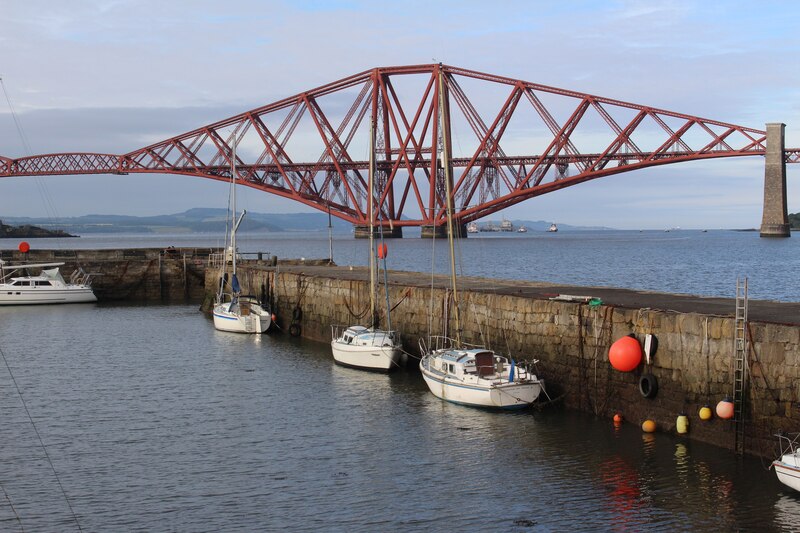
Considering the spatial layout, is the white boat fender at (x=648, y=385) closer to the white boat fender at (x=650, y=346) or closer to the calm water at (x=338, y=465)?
the white boat fender at (x=650, y=346)

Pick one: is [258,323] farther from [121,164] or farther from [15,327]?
[121,164]

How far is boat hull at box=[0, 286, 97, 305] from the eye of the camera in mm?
50625

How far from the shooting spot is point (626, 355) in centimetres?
1958

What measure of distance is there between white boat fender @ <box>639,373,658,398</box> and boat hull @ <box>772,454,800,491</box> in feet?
12.6

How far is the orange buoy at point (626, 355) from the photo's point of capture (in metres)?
19.6

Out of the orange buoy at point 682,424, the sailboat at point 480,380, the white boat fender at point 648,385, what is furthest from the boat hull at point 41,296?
the orange buoy at point 682,424

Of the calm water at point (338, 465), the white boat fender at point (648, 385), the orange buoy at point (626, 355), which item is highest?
the orange buoy at point (626, 355)

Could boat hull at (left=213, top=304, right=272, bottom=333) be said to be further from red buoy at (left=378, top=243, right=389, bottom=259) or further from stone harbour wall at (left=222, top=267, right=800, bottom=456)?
stone harbour wall at (left=222, top=267, right=800, bottom=456)

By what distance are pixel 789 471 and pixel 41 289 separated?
145 ft

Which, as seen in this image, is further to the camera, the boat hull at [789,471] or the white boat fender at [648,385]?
the white boat fender at [648,385]

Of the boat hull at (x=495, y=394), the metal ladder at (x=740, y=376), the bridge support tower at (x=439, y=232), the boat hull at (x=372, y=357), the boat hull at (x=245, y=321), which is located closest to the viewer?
the metal ladder at (x=740, y=376)

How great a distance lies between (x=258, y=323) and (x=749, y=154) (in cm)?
8927

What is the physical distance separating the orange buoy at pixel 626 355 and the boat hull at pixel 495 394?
8.39ft

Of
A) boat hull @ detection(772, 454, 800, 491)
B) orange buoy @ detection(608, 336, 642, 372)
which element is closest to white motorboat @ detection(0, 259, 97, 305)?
orange buoy @ detection(608, 336, 642, 372)
